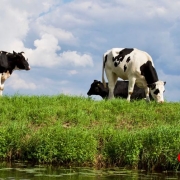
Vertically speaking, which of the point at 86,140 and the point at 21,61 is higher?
the point at 21,61

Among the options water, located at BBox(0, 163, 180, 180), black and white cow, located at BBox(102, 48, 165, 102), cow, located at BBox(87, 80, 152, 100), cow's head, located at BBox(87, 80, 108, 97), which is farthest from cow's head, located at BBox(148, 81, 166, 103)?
cow's head, located at BBox(87, 80, 108, 97)

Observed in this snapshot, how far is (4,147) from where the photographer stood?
1438cm

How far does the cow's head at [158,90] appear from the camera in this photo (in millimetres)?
21938

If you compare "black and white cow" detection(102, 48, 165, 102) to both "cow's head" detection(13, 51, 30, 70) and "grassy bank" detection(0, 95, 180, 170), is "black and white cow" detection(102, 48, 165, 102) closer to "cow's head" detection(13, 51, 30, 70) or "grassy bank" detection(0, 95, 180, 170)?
"grassy bank" detection(0, 95, 180, 170)

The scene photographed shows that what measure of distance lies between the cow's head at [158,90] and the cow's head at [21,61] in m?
7.86

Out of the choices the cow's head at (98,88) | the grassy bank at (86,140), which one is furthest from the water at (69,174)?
the cow's head at (98,88)

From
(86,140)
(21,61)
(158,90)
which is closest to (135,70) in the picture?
(158,90)

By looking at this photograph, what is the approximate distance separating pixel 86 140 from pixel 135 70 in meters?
9.44

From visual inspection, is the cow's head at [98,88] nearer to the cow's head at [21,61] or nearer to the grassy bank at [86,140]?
the cow's head at [21,61]

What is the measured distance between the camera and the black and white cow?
73.4 ft

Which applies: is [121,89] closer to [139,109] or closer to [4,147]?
[139,109]

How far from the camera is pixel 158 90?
2205 cm

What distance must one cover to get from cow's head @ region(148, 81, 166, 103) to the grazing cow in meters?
7.96

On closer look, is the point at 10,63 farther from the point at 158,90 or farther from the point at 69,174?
the point at 69,174
